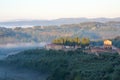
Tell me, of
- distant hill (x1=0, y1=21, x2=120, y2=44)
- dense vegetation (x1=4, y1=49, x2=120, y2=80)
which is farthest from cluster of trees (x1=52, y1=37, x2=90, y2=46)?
distant hill (x1=0, y1=21, x2=120, y2=44)

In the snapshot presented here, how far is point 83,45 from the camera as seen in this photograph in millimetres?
62625

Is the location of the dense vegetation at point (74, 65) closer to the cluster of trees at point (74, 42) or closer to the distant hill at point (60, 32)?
the cluster of trees at point (74, 42)

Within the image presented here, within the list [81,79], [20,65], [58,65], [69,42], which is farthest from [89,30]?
[81,79]

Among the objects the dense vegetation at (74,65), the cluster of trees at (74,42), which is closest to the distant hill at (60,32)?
the cluster of trees at (74,42)

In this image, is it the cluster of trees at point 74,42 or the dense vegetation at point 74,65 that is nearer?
the dense vegetation at point 74,65

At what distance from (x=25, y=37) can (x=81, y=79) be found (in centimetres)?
10735

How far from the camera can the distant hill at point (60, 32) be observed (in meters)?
136

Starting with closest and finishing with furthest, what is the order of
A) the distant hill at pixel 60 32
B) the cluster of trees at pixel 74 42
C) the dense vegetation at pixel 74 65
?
the dense vegetation at pixel 74 65, the cluster of trees at pixel 74 42, the distant hill at pixel 60 32

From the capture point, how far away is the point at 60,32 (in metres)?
163

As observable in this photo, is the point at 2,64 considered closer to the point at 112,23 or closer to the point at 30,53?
the point at 30,53

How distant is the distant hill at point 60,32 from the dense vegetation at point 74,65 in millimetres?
72470


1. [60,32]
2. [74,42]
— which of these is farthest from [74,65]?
[60,32]

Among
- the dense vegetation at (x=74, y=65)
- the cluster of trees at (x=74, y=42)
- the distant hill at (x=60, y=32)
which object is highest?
the dense vegetation at (x=74, y=65)

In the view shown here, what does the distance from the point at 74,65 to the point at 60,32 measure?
12207cm
